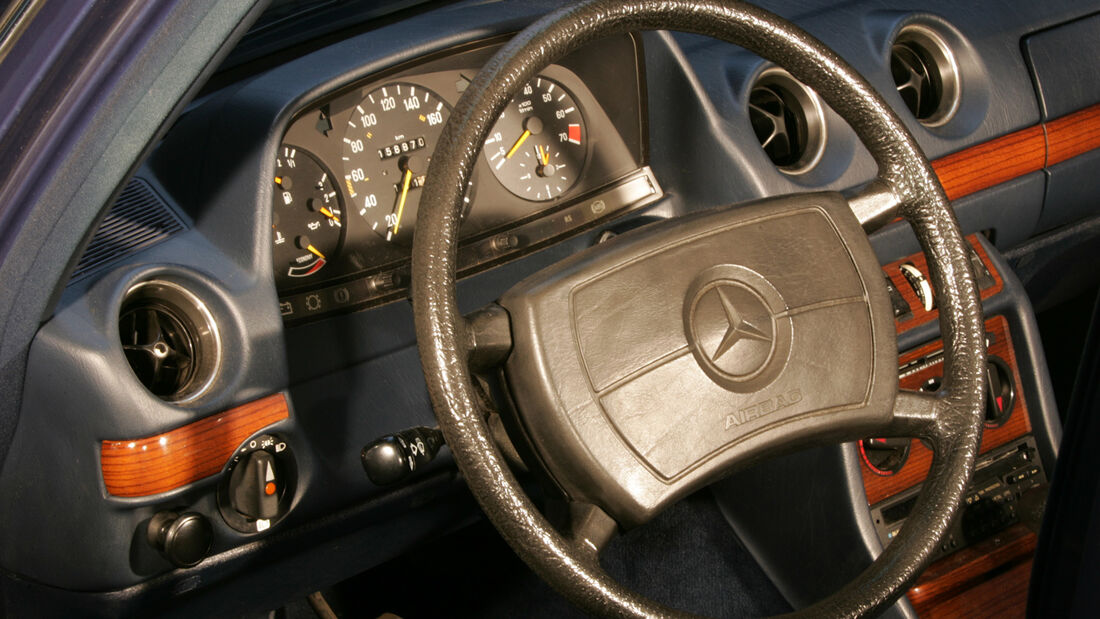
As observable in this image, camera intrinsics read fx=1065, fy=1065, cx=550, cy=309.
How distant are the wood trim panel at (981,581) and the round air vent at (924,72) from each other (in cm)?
76

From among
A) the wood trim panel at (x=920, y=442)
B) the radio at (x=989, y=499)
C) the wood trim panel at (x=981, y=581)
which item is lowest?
the wood trim panel at (x=981, y=581)

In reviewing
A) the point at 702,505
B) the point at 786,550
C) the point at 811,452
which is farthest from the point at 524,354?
the point at 702,505

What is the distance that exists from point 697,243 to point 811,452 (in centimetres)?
76

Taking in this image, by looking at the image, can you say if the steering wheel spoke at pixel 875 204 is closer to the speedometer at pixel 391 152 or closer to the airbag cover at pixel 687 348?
the airbag cover at pixel 687 348

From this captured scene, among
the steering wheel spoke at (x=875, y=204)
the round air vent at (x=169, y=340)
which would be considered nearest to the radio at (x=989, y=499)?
the steering wheel spoke at (x=875, y=204)

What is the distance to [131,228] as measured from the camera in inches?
53.2

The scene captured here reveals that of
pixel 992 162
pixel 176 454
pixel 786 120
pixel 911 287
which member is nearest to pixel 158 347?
pixel 176 454

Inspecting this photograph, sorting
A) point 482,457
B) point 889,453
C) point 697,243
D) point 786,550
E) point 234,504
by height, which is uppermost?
point 697,243

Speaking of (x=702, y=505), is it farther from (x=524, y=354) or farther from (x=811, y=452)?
(x=524, y=354)

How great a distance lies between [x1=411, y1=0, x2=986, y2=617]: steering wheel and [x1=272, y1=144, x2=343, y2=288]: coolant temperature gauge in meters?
0.52

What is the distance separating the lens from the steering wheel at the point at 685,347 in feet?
3.19

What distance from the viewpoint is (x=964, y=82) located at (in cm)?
195

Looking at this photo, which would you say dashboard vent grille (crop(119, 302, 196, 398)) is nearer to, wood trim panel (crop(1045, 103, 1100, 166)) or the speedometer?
the speedometer

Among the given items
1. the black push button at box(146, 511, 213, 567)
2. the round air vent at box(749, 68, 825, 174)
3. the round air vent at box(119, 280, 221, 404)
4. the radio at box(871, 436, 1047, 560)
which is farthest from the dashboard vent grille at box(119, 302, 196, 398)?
the radio at box(871, 436, 1047, 560)
